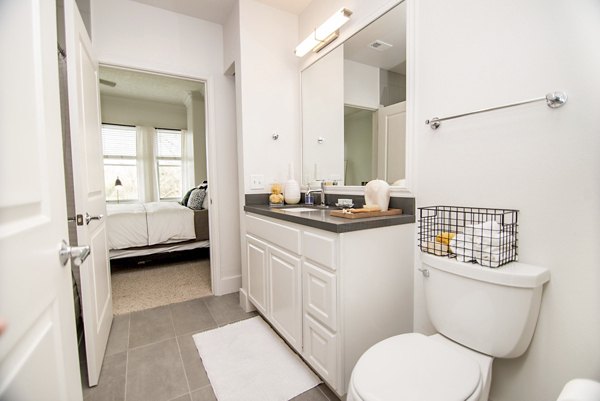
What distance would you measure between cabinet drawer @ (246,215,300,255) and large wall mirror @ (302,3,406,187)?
63cm

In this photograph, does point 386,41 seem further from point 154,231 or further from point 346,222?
point 154,231

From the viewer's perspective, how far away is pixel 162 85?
4539 millimetres

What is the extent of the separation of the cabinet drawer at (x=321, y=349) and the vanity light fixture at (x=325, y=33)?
73.7 inches

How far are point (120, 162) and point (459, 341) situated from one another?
5.93 metres

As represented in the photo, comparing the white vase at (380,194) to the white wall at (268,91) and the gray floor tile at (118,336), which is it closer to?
the white wall at (268,91)

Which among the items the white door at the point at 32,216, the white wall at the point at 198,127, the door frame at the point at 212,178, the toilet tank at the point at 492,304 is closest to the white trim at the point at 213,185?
the door frame at the point at 212,178

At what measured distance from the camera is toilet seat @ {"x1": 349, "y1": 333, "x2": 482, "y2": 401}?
783 mm

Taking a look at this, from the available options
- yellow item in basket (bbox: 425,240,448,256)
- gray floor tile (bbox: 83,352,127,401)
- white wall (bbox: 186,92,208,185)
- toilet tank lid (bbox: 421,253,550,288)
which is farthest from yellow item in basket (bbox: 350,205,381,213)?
white wall (bbox: 186,92,208,185)

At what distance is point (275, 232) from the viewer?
1.74m

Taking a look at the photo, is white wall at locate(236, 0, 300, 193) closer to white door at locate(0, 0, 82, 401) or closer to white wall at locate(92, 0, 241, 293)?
white wall at locate(92, 0, 241, 293)

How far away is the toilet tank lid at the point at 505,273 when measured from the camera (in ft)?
3.08

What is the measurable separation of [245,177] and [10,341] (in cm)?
194

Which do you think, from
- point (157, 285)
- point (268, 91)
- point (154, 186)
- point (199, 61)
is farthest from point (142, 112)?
point (268, 91)

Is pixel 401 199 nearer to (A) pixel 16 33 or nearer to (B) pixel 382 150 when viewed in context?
(B) pixel 382 150
